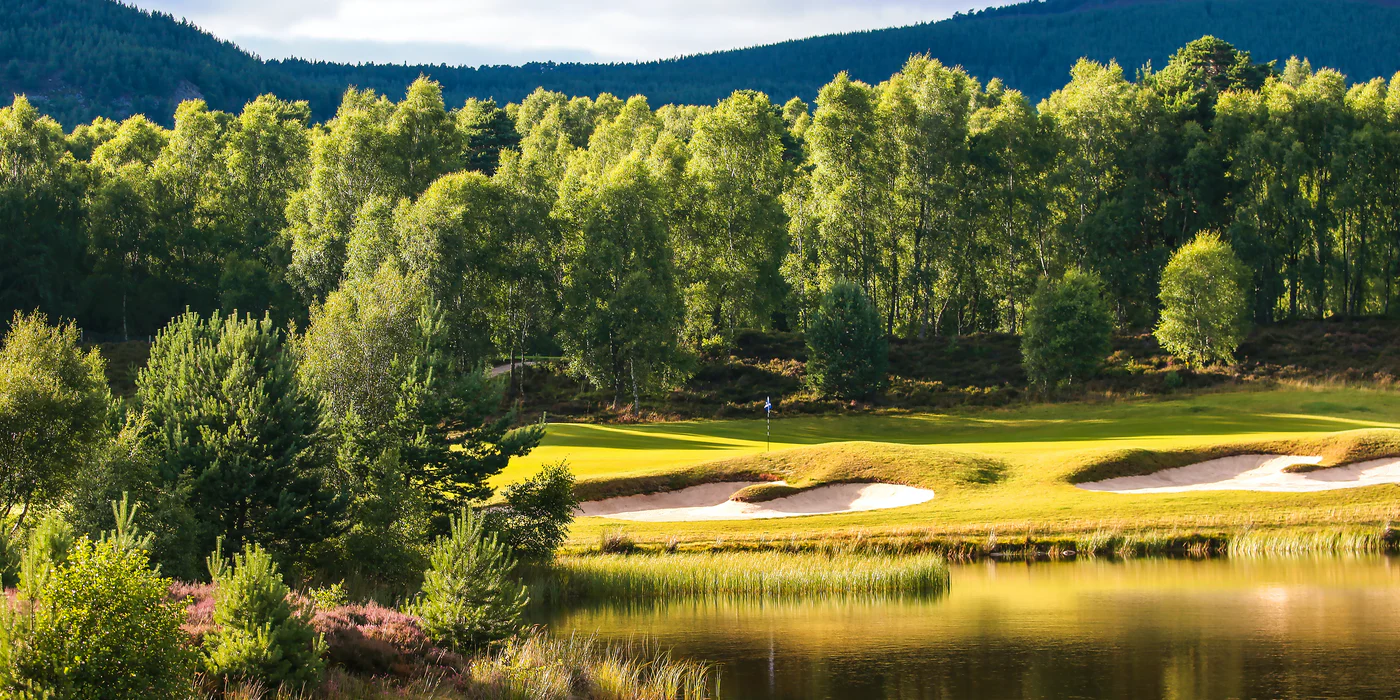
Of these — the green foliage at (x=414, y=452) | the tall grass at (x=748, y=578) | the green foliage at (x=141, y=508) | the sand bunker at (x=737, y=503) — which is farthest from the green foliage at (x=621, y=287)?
the green foliage at (x=141, y=508)

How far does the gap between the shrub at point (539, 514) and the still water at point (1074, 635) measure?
4055 mm

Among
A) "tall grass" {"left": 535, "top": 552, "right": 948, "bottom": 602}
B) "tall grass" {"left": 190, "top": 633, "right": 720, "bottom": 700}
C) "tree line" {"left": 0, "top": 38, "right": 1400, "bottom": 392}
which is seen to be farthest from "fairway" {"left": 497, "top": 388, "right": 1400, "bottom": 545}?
"tall grass" {"left": 190, "top": 633, "right": 720, "bottom": 700}

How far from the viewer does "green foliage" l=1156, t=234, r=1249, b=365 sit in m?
70.4

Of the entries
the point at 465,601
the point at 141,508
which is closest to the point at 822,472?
the point at 465,601

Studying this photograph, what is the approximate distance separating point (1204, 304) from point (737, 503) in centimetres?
4186

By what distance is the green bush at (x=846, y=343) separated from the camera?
70062 mm

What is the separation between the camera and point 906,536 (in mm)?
35625

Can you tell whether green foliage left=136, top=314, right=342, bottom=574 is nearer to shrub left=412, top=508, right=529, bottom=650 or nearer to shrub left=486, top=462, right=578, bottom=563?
shrub left=486, top=462, right=578, bottom=563

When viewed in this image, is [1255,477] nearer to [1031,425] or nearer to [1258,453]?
[1258,453]

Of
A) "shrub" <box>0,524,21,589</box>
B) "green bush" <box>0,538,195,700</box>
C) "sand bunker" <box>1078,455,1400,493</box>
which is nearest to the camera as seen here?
"green bush" <box>0,538,195,700</box>

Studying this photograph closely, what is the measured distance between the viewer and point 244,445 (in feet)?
98.9

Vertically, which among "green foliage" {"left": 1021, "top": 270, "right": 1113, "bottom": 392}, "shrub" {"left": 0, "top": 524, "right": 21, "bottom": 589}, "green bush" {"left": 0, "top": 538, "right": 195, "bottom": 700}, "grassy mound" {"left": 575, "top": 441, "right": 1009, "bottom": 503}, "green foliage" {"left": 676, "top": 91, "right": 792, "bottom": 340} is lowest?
"grassy mound" {"left": 575, "top": 441, "right": 1009, "bottom": 503}

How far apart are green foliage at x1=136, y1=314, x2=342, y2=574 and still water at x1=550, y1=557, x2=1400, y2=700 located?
7.46 m

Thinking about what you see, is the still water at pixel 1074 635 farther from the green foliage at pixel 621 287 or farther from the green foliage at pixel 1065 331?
the green foliage at pixel 621 287
